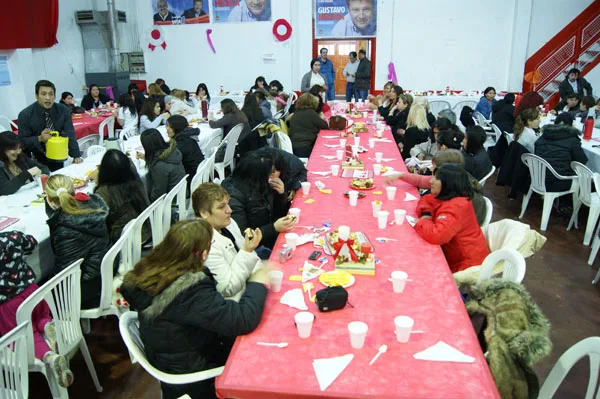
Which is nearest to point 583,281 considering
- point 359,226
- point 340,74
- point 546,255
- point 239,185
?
point 546,255

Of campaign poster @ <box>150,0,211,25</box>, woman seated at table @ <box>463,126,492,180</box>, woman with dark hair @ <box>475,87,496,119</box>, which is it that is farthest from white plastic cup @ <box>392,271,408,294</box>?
campaign poster @ <box>150,0,211,25</box>

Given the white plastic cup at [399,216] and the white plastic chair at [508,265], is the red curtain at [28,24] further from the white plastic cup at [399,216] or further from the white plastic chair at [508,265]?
the white plastic chair at [508,265]

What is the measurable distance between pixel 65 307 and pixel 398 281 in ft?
5.74

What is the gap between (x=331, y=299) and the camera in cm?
213

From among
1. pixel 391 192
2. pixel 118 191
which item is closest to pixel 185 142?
pixel 118 191

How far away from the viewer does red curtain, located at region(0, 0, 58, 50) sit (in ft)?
25.9

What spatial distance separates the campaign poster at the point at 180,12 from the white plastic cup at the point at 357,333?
11017 mm

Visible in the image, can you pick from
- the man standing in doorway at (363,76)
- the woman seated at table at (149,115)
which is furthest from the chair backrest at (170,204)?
the man standing in doorway at (363,76)

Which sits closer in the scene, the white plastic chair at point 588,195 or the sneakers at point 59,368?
the sneakers at point 59,368

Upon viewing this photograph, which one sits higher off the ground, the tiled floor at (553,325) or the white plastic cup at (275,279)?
the white plastic cup at (275,279)

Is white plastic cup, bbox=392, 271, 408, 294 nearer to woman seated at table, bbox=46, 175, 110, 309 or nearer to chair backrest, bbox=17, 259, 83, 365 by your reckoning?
chair backrest, bbox=17, 259, 83, 365

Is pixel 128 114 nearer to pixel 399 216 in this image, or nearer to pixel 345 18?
pixel 399 216

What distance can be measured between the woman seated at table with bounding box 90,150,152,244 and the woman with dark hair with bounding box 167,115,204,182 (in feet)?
4.84

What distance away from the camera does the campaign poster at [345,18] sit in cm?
1094
